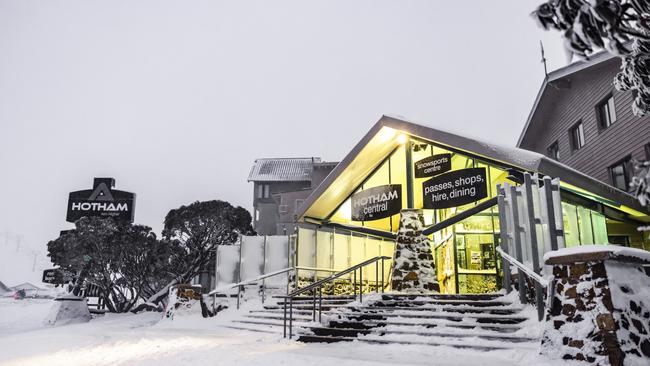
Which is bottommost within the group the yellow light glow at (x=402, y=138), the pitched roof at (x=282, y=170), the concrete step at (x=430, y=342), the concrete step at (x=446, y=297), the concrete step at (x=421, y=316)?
the concrete step at (x=430, y=342)

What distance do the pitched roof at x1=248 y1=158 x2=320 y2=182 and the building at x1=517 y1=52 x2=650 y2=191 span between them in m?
23.6

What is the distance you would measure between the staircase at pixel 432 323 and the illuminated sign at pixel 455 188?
11.0 feet

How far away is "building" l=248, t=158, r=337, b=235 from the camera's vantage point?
33.6 metres

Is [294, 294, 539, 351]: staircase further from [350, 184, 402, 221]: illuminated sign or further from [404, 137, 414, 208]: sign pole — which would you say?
[350, 184, 402, 221]: illuminated sign

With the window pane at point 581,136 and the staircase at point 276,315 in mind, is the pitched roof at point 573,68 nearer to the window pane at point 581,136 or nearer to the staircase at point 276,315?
the window pane at point 581,136

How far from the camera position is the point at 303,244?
16.1m

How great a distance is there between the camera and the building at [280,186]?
33.6m

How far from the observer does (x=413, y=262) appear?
12.7 meters

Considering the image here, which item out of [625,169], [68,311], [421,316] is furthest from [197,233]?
[625,169]

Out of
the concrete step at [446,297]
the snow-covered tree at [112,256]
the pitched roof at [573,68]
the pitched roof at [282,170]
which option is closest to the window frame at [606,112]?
the pitched roof at [573,68]

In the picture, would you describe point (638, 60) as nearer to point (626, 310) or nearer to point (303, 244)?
point (626, 310)

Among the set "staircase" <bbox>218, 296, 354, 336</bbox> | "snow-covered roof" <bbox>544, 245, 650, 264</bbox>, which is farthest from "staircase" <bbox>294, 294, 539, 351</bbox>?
"snow-covered roof" <bbox>544, 245, 650, 264</bbox>

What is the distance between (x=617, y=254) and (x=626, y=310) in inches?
25.0

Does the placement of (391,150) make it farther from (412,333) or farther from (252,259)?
(412,333)
